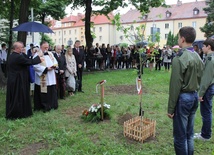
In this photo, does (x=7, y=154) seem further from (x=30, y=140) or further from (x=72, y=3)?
(x=72, y=3)

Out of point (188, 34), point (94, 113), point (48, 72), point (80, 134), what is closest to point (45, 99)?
point (48, 72)

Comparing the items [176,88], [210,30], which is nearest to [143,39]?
[176,88]

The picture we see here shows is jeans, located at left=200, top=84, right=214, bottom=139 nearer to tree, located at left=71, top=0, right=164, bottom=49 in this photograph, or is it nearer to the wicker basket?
the wicker basket

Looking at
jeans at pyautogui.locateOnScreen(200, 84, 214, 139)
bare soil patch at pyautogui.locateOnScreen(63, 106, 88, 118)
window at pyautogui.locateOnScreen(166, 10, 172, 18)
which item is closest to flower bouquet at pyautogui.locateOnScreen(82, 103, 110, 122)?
bare soil patch at pyautogui.locateOnScreen(63, 106, 88, 118)

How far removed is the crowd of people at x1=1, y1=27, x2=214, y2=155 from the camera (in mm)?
3305

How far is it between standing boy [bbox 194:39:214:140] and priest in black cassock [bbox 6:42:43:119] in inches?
160

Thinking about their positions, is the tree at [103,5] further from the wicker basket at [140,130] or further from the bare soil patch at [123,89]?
the wicker basket at [140,130]

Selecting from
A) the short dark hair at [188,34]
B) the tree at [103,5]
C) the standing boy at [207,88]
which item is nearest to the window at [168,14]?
the tree at [103,5]

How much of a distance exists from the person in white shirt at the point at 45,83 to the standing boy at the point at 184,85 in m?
4.44

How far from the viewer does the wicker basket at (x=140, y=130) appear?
490cm

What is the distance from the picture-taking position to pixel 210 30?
105 ft

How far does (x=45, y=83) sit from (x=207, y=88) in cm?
439

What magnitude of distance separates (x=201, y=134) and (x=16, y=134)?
4.00 meters

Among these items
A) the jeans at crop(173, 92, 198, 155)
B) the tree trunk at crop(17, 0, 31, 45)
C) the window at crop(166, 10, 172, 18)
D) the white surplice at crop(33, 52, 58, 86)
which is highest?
the window at crop(166, 10, 172, 18)
